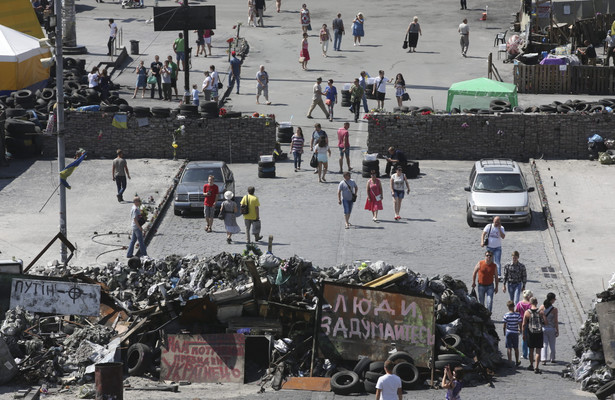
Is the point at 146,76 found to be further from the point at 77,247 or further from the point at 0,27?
the point at 77,247

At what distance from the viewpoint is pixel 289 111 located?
4253 centimetres

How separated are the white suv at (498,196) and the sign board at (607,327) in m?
9.97

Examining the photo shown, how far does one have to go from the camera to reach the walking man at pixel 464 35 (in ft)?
163

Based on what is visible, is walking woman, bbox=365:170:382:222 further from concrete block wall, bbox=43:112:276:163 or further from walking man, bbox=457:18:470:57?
walking man, bbox=457:18:470:57

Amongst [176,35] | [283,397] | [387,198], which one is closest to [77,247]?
[387,198]

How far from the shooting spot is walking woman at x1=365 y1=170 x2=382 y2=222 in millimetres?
30656

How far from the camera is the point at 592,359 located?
20.1 metres

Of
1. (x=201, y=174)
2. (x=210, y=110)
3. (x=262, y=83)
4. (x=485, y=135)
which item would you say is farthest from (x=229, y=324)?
(x=262, y=83)

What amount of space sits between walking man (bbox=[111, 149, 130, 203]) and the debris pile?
51.0 ft

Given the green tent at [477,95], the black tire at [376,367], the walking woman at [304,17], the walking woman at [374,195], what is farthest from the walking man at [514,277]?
the walking woman at [304,17]

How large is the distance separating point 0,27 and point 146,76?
236 inches

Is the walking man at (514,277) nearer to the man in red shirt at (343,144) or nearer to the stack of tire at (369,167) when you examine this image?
the stack of tire at (369,167)

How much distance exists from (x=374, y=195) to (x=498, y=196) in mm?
3173

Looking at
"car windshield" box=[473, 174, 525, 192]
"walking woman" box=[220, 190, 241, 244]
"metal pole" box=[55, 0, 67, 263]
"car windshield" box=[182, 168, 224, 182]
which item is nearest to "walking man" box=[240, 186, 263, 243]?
"walking woman" box=[220, 190, 241, 244]
